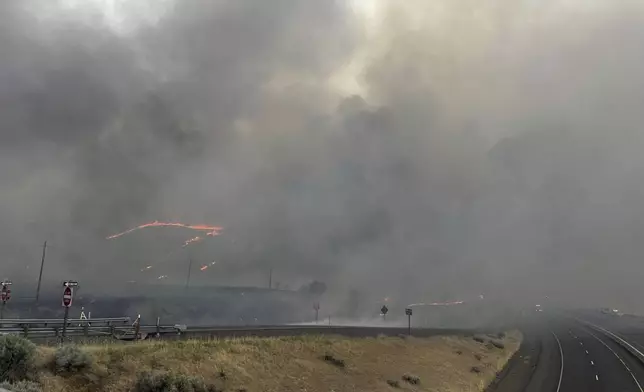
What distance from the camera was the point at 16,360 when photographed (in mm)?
18625

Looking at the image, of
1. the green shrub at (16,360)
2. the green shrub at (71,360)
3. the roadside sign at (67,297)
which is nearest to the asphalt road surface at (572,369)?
the green shrub at (71,360)

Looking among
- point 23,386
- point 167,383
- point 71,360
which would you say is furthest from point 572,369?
point 23,386

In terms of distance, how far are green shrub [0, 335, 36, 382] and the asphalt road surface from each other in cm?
4016

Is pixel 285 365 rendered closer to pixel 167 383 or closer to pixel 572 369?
pixel 167 383

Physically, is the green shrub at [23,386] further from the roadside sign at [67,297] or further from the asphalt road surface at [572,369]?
the asphalt road surface at [572,369]

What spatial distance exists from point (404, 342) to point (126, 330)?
30133mm

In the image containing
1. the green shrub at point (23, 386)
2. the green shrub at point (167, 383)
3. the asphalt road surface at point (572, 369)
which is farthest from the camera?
the asphalt road surface at point (572, 369)

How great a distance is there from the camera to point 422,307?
17650cm

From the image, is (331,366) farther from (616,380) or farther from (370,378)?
(616,380)

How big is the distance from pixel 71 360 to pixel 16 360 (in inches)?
92.4

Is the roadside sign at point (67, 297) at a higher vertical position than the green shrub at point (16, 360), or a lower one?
higher

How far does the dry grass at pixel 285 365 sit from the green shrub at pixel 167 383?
2.85ft

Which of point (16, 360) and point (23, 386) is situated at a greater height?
point (16, 360)

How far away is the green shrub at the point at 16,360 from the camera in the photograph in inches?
710
